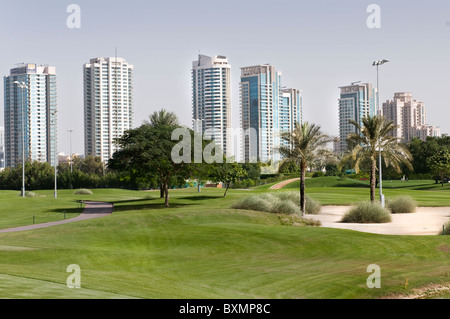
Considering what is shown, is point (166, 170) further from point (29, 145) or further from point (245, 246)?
point (29, 145)

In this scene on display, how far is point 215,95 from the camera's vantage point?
→ 192375 mm

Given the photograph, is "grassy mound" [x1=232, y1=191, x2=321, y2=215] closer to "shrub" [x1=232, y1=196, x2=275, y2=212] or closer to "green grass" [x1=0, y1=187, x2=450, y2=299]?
"shrub" [x1=232, y1=196, x2=275, y2=212]

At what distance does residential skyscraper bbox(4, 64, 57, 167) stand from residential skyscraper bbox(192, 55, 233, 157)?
57.5m

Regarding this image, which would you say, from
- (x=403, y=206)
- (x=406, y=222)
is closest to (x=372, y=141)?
(x=403, y=206)

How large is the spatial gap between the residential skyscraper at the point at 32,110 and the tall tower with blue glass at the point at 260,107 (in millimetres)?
75373

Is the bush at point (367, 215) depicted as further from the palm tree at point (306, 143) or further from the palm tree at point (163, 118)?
the palm tree at point (163, 118)

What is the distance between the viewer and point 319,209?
4222 centimetres

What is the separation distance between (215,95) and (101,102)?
44740mm

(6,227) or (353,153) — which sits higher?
(353,153)

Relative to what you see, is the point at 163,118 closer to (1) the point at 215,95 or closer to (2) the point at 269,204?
(2) the point at 269,204

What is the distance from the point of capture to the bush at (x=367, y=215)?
34000mm

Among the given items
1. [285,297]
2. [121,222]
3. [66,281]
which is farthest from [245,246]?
[121,222]

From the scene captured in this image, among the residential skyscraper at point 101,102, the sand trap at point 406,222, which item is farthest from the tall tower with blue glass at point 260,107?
the sand trap at point 406,222
